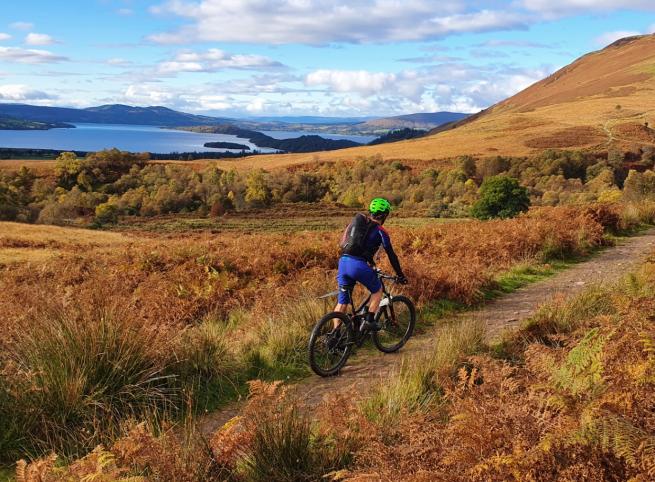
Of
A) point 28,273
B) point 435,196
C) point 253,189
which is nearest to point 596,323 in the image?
point 28,273

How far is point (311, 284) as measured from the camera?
965 cm

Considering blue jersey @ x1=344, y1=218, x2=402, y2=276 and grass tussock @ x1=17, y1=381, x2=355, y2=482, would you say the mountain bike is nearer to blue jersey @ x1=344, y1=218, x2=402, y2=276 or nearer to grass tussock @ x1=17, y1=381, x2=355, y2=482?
blue jersey @ x1=344, y1=218, x2=402, y2=276

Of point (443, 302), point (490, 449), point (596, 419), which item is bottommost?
point (443, 302)

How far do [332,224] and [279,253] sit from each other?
194ft

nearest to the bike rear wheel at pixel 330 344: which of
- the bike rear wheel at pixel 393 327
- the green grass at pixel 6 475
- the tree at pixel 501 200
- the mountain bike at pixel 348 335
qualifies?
the mountain bike at pixel 348 335

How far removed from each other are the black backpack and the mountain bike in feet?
1.51

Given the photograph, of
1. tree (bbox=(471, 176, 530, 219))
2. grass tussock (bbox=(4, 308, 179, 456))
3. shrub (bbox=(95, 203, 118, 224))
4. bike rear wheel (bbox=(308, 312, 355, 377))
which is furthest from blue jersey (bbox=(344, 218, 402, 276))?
shrub (bbox=(95, 203, 118, 224))

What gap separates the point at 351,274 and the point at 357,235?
0.51 m

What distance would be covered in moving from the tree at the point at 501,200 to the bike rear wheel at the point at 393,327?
54739 mm

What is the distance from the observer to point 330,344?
647 centimetres

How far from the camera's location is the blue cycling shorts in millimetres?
6613

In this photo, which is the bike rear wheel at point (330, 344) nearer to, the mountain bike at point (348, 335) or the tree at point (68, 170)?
the mountain bike at point (348, 335)

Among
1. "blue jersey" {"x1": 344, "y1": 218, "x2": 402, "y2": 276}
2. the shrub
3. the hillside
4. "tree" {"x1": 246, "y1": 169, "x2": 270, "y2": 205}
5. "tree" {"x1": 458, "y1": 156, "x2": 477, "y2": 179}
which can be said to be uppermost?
the hillside

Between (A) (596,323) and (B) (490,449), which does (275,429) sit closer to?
(B) (490,449)
